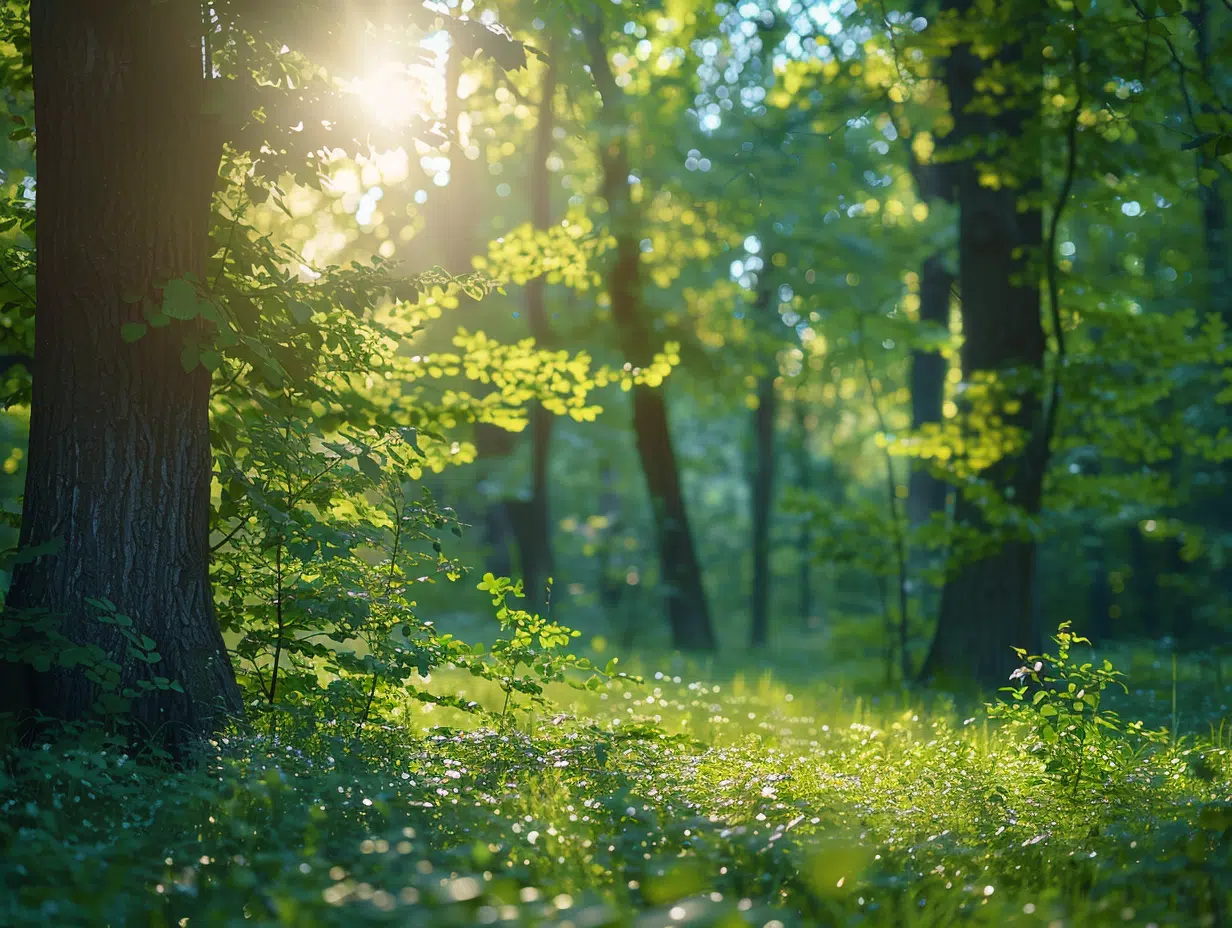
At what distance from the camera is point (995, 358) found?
35.0 feet

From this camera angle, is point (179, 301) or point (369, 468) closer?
point (179, 301)

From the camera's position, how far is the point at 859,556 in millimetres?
11836

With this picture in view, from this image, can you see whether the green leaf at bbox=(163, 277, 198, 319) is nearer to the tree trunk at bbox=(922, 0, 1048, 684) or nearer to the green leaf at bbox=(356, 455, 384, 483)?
the green leaf at bbox=(356, 455, 384, 483)

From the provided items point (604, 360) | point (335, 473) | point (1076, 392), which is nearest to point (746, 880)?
point (335, 473)

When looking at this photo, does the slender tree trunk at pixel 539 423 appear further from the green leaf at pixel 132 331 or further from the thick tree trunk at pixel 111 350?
the green leaf at pixel 132 331

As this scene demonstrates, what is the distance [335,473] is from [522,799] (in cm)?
227

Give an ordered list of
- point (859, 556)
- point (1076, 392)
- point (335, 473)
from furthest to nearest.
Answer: point (859, 556) → point (1076, 392) → point (335, 473)

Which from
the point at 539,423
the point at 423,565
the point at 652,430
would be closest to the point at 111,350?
the point at 423,565

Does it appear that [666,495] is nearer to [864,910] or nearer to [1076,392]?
[1076,392]

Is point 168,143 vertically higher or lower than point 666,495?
higher

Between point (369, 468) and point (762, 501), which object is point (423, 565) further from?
point (762, 501)

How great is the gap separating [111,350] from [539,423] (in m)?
13.0

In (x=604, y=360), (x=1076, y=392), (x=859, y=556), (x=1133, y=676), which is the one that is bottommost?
(x=1133, y=676)

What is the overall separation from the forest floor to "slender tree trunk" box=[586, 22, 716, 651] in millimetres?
10277
